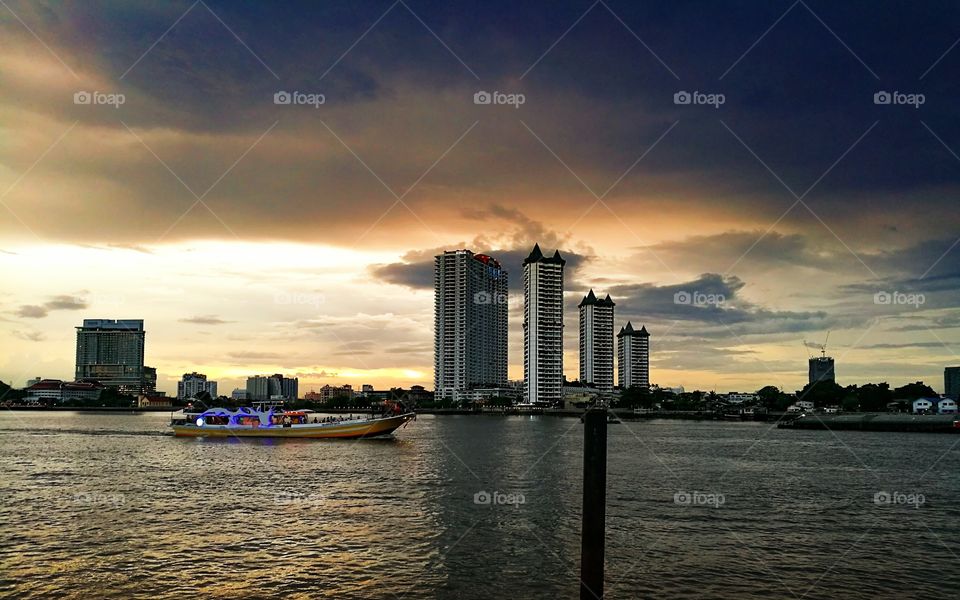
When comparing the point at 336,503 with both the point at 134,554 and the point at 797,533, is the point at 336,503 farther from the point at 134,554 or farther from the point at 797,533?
the point at 797,533

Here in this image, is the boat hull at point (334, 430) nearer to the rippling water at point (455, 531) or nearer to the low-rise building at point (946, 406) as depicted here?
the rippling water at point (455, 531)

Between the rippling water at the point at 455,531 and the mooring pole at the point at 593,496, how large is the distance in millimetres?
6984

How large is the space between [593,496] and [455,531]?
59.6ft

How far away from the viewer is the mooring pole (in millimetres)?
15852

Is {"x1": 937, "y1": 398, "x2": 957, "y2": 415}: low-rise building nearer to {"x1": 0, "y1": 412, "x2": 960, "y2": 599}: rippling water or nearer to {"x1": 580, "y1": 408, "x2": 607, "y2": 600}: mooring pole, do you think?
{"x1": 0, "y1": 412, "x2": 960, "y2": 599}: rippling water

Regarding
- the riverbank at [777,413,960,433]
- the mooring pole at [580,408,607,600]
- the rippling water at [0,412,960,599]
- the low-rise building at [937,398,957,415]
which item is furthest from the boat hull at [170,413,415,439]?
the low-rise building at [937,398,957,415]

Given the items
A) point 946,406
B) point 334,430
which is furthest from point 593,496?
point 946,406

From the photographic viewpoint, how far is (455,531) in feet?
108

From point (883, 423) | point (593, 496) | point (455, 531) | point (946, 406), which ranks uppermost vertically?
point (593, 496)

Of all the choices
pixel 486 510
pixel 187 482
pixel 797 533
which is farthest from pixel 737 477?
pixel 187 482

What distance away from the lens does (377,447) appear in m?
83.3

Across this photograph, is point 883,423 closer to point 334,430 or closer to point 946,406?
point 946,406

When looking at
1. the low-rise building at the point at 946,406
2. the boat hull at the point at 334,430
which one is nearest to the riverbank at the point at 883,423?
the low-rise building at the point at 946,406

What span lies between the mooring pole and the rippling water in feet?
22.9
